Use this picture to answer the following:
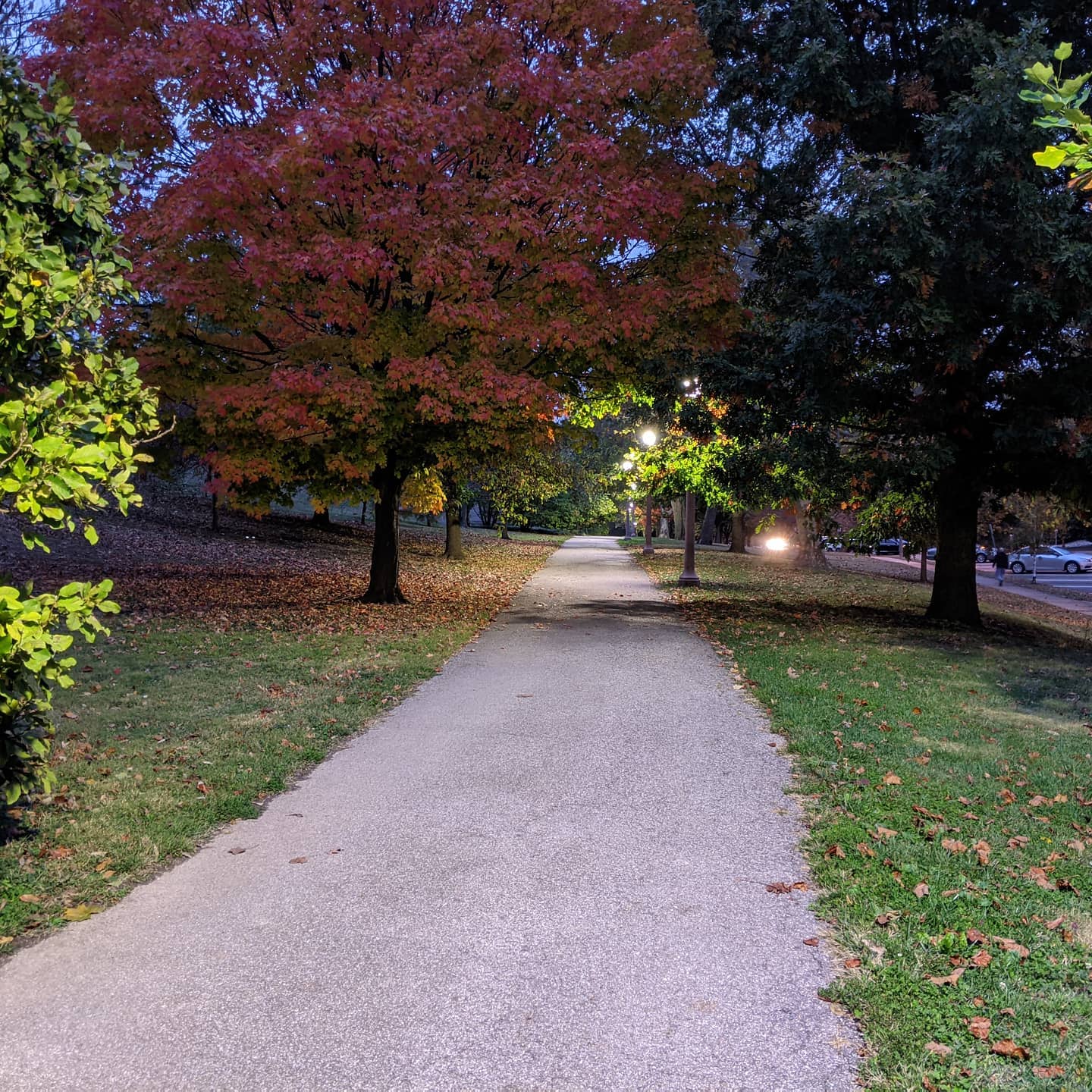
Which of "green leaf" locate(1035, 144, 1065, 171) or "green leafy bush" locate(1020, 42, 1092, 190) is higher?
"green leafy bush" locate(1020, 42, 1092, 190)

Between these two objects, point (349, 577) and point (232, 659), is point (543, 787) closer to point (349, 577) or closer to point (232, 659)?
point (232, 659)

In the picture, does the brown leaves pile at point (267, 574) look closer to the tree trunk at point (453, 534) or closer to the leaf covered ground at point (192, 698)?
the leaf covered ground at point (192, 698)

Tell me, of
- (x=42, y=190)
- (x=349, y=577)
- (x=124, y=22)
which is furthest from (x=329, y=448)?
(x=42, y=190)

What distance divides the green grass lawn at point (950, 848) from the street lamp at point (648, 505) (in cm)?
984

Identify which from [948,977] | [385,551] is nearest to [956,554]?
[385,551]

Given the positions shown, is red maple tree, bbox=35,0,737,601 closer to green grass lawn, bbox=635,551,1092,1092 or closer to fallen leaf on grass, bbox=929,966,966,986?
green grass lawn, bbox=635,551,1092,1092

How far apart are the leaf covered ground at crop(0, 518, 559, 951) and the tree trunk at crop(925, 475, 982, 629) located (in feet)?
25.4

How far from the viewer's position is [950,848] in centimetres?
434

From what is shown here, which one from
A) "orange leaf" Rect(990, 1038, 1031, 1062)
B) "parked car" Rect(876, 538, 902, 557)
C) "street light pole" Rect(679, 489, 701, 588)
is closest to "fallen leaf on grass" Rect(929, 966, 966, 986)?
"orange leaf" Rect(990, 1038, 1031, 1062)

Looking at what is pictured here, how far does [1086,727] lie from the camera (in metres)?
7.30

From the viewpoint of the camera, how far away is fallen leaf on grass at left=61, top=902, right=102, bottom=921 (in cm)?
358

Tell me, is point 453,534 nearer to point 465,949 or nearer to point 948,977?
point 465,949

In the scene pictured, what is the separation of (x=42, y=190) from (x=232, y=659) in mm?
6269

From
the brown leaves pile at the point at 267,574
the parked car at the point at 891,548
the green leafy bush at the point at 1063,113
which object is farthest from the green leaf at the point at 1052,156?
the parked car at the point at 891,548
